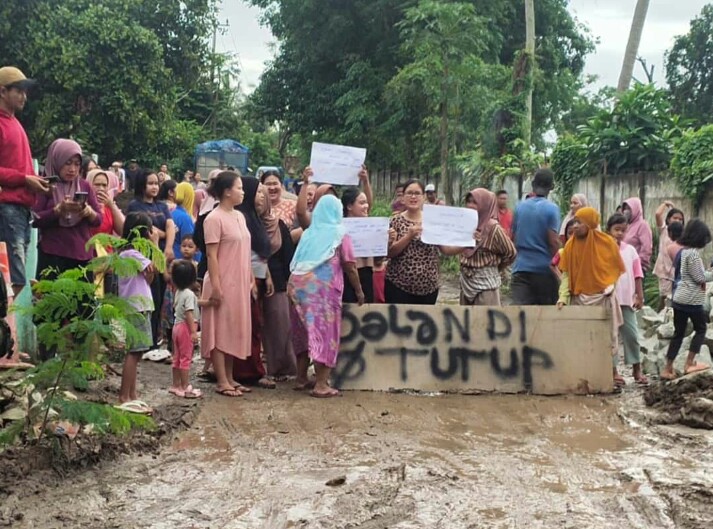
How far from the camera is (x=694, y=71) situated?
35562 millimetres

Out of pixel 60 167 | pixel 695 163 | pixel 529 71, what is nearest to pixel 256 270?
pixel 60 167

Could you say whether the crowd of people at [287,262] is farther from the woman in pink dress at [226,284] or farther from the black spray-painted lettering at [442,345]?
the black spray-painted lettering at [442,345]

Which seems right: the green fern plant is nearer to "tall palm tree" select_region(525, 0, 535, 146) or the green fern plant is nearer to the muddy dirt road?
the muddy dirt road

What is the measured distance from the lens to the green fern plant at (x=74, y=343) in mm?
4953

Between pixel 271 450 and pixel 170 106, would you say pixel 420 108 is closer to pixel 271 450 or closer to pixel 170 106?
pixel 170 106

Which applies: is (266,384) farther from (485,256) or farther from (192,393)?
(485,256)

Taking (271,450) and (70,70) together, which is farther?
(70,70)

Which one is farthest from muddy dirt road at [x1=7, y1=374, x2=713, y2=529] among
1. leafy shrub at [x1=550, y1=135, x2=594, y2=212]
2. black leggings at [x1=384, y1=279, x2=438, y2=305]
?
leafy shrub at [x1=550, y1=135, x2=594, y2=212]

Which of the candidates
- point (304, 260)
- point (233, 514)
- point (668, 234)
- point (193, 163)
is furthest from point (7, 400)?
point (193, 163)

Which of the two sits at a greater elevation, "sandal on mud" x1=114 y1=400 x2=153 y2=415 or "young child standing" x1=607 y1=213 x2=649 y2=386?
"young child standing" x1=607 y1=213 x2=649 y2=386

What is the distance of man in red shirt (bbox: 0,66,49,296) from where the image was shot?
20.9ft

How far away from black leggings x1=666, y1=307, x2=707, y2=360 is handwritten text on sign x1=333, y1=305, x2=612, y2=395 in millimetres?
824

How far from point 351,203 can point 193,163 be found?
29.5 m

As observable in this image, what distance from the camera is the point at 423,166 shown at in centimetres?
2758
